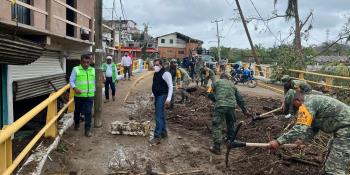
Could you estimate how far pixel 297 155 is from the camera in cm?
696

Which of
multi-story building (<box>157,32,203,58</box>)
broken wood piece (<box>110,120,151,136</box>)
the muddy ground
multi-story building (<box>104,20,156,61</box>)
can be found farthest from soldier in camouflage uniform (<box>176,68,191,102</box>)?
multi-story building (<box>157,32,203,58</box>)

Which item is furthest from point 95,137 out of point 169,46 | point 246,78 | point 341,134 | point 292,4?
point 169,46

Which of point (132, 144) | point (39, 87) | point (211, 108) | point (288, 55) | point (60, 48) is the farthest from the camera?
point (288, 55)

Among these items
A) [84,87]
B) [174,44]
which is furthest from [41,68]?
[174,44]

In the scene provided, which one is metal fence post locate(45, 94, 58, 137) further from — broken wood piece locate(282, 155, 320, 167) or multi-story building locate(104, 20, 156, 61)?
multi-story building locate(104, 20, 156, 61)

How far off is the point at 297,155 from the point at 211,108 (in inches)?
235

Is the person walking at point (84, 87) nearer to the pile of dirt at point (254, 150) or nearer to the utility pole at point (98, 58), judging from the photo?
the utility pole at point (98, 58)

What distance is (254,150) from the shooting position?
302 inches

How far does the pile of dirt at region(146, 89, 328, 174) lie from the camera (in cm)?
660

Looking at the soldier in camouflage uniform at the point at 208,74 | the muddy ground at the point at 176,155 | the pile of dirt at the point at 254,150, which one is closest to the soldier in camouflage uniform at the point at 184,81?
the soldier in camouflage uniform at the point at 208,74

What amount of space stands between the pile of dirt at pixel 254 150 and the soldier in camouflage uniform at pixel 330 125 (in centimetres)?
124

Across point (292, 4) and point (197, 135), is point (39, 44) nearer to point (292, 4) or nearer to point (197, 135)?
point (197, 135)

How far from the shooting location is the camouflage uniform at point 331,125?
510cm

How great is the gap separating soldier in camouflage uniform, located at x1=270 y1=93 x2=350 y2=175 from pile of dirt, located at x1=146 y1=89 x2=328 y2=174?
1241 mm
